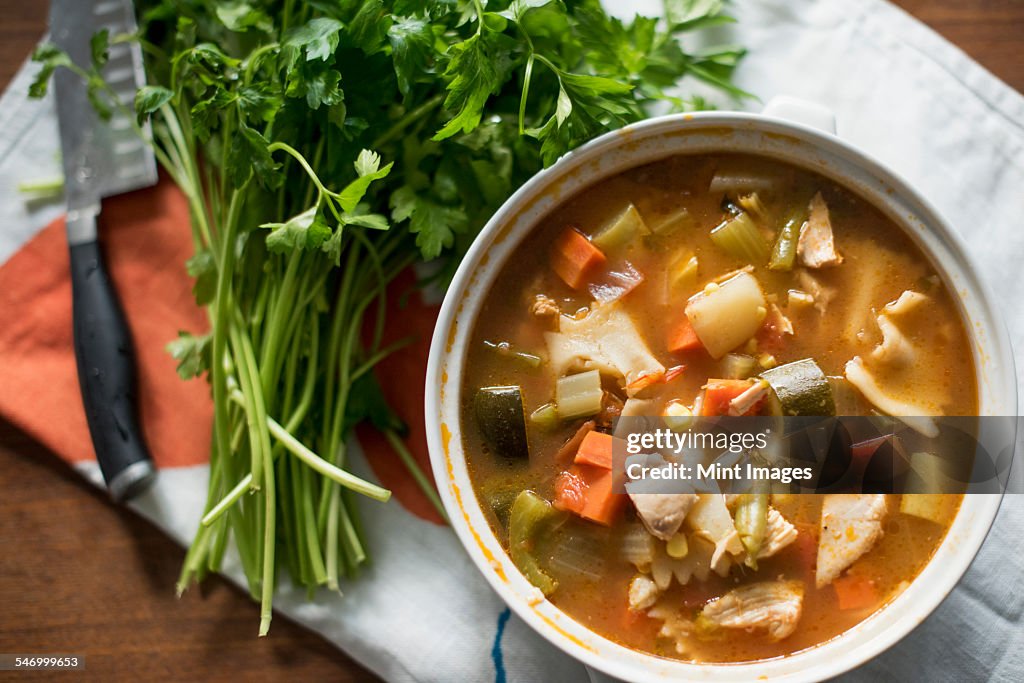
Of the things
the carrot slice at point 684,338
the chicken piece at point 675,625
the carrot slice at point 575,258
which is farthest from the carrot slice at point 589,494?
the carrot slice at point 575,258

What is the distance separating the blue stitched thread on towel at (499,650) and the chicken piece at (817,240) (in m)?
1.15

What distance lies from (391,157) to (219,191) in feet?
1.95

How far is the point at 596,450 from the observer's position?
177cm

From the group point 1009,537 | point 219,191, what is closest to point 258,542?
point 219,191

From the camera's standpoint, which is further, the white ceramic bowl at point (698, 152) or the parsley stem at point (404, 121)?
the parsley stem at point (404, 121)

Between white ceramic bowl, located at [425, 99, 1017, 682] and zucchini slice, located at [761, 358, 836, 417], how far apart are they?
0.34 m

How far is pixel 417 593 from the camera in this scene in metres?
2.16

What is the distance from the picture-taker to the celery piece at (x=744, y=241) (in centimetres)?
183

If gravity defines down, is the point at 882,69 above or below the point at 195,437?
above

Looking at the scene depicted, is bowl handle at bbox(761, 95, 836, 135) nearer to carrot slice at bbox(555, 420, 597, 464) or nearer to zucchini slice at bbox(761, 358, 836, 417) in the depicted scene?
zucchini slice at bbox(761, 358, 836, 417)

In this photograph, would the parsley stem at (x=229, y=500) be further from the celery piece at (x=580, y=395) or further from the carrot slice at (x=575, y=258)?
the carrot slice at (x=575, y=258)

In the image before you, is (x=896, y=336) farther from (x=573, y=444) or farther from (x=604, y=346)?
(x=573, y=444)

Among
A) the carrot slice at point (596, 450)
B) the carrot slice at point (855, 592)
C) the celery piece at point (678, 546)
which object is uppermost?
the carrot slice at point (596, 450)

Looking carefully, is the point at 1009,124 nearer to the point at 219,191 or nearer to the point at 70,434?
the point at 219,191
